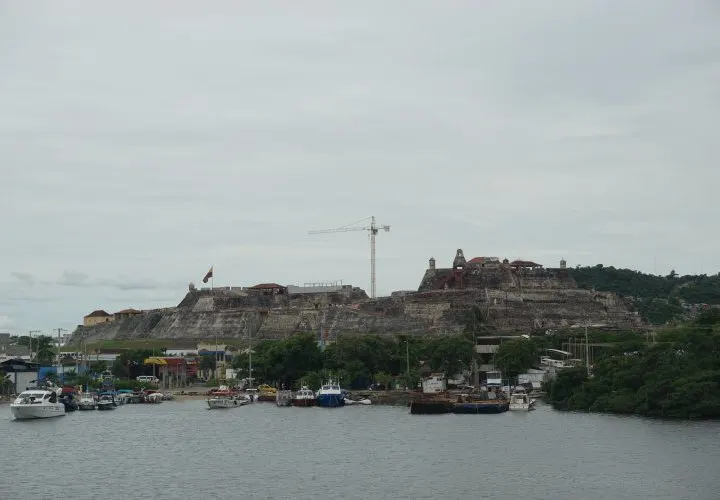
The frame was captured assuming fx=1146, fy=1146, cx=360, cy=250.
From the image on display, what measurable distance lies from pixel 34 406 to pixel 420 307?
62.4m

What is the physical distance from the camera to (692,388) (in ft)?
246

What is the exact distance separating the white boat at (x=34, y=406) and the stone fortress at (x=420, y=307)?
45.9 meters

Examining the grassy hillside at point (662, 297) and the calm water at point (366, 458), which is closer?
the calm water at point (366, 458)

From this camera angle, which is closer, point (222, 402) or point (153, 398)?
point (222, 402)

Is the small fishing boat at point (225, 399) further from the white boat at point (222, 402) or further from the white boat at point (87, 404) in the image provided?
the white boat at point (87, 404)

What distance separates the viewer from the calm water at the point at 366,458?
48781 mm

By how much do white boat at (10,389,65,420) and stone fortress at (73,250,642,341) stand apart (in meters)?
45.9

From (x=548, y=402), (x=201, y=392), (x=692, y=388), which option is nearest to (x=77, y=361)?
(x=201, y=392)

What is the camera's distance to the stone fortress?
5374 inches

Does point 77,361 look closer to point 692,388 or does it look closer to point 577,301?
point 577,301

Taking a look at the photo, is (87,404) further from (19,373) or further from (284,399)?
(19,373)

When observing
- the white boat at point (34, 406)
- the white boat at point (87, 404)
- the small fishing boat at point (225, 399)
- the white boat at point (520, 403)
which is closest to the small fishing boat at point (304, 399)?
the small fishing boat at point (225, 399)

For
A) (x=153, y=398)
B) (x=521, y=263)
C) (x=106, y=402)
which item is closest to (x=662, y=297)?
(x=521, y=263)

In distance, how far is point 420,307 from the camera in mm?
139375
